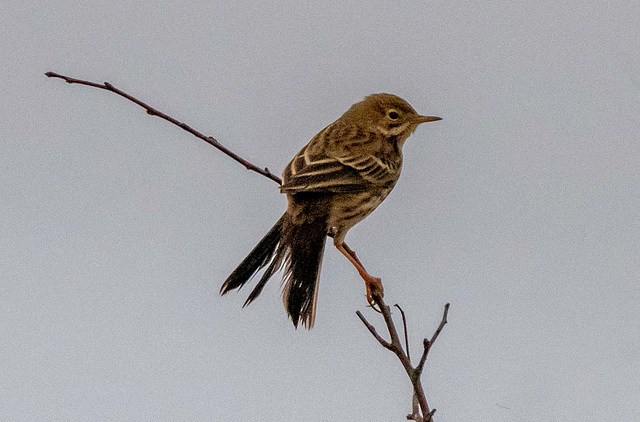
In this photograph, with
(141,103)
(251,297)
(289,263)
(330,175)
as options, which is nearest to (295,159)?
(330,175)

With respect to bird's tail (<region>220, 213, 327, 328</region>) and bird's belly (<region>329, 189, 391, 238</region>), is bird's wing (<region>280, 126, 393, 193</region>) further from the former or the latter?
bird's tail (<region>220, 213, 327, 328</region>)

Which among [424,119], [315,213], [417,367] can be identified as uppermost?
[424,119]

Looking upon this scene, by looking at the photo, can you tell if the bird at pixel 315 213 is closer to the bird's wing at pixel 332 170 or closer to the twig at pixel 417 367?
the bird's wing at pixel 332 170

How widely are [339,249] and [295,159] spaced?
0.77 metres

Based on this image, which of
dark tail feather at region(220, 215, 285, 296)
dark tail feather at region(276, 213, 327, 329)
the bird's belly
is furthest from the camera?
the bird's belly

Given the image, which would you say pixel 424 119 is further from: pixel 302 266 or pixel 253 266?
pixel 253 266

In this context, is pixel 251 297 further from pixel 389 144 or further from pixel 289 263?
pixel 389 144

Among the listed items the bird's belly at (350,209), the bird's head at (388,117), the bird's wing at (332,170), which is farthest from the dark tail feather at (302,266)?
the bird's head at (388,117)

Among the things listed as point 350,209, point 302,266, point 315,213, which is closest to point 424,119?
point 350,209

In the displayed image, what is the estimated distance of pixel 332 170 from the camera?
6309 mm

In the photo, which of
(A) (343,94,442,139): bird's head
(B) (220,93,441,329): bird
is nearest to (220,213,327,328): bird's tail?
(B) (220,93,441,329): bird

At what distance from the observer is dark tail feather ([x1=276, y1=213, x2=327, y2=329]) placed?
19.7 ft

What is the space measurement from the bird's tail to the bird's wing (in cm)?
31

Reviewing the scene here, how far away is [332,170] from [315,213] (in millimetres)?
350
